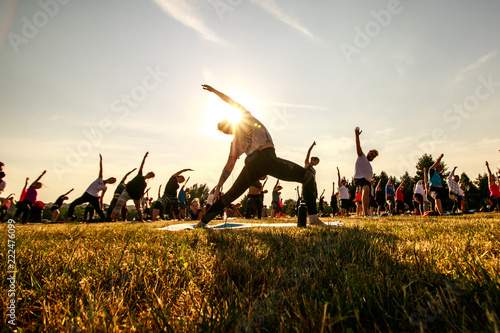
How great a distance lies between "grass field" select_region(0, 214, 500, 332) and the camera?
0.91 metres

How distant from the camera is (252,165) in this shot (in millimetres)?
4547

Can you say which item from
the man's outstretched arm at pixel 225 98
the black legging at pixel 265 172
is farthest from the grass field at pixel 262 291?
the man's outstretched arm at pixel 225 98

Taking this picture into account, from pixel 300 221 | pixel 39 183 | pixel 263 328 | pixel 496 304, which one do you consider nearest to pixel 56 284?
pixel 263 328

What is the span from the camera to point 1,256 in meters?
1.93

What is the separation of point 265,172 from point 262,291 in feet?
11.3

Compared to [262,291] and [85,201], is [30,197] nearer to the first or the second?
[85,201]

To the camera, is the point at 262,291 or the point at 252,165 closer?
the point at 262,291

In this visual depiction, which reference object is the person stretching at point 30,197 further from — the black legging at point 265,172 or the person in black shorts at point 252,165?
the black legging at point 265,172

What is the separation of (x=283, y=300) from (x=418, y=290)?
60cm

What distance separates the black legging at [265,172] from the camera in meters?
4.52

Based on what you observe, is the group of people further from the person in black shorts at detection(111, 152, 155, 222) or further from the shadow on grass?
the shadow on grass

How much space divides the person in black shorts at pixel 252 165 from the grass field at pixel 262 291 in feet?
8.37

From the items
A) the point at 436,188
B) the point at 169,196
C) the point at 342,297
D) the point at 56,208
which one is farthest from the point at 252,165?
the point at 56,208

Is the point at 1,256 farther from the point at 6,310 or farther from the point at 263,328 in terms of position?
the point at 263,328
